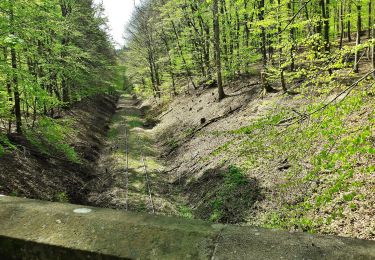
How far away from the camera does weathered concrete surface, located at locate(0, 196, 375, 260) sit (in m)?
1.87

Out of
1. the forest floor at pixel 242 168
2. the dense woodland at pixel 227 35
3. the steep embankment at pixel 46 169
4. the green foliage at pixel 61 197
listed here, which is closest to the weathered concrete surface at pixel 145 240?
the forest floor at pixel 242 168

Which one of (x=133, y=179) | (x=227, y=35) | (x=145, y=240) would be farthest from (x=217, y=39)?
(x=145, y=240)

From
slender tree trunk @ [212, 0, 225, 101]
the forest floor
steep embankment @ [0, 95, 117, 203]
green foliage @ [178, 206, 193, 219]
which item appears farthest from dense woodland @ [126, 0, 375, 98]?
steep embankment @ [0, 95, 117, 203]

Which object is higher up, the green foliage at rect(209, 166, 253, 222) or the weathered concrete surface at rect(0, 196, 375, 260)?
the weathered concrete surface at rect(0, 196, 375, 260)

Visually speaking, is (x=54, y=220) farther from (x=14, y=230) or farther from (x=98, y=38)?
(x=98, y=38)

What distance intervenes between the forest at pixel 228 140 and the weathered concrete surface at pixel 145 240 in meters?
2.62

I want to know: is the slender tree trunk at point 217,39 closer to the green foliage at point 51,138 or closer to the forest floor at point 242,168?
the forest floor at point 242,168

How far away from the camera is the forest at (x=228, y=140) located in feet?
18.7

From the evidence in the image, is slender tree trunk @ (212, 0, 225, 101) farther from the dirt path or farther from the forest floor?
the dirt path

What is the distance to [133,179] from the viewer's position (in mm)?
15836

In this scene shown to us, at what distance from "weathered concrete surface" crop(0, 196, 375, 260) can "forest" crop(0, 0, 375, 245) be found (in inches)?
103

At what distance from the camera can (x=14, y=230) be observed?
7.29 feet

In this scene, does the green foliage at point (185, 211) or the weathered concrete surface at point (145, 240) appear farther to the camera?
the green foliage at point (185, 211)

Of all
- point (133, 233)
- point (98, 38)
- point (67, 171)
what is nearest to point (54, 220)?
point (133, 233)
